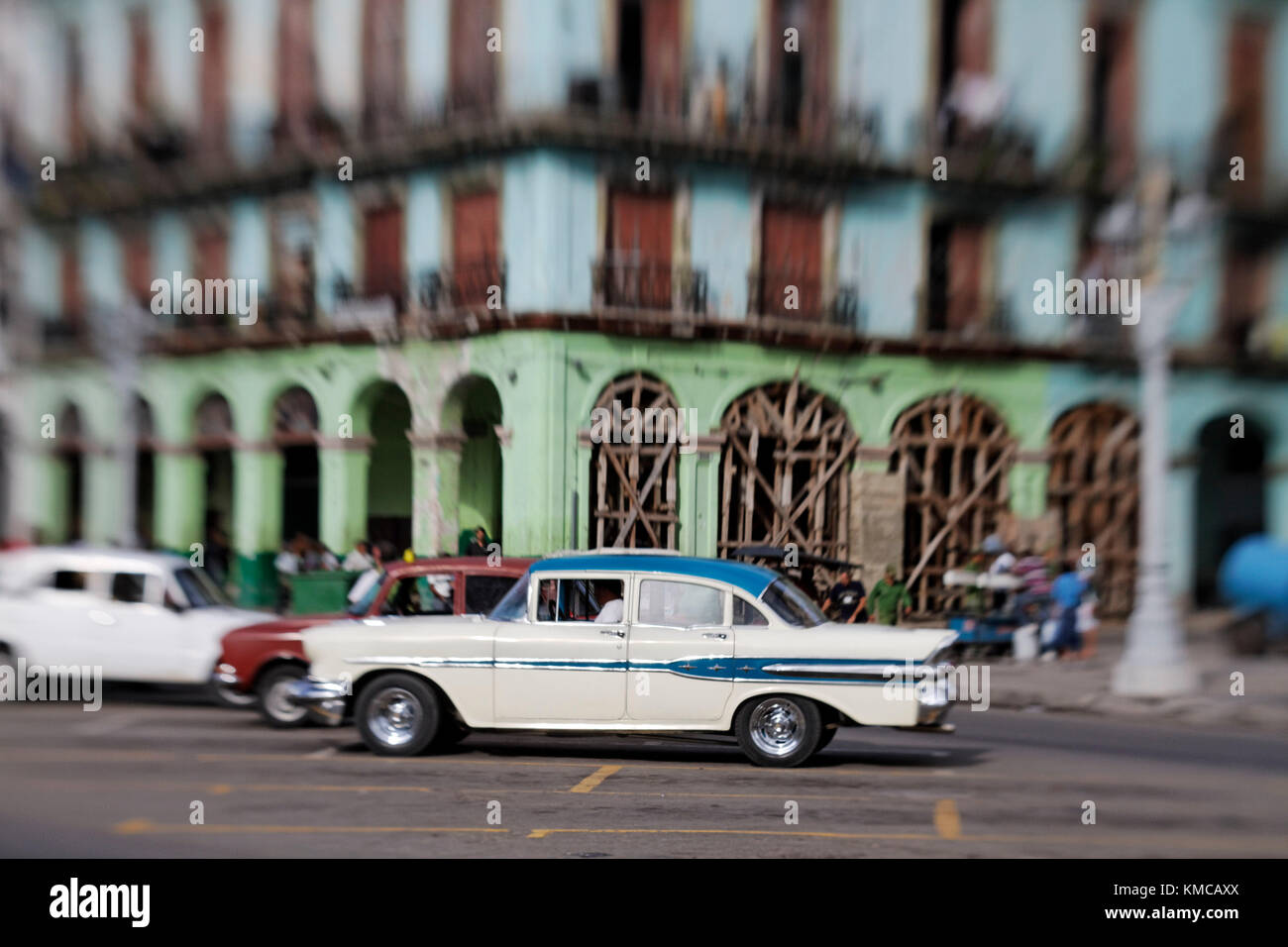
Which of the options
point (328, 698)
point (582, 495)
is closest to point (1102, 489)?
point (582, 495)

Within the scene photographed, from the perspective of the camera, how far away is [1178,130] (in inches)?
917

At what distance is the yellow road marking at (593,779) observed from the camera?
10.3 metres

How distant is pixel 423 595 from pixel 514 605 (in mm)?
1765

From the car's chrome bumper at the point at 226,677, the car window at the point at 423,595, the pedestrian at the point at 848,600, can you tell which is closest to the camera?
the car window at the point at 423,595

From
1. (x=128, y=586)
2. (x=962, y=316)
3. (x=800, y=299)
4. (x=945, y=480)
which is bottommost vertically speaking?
(x=128, y=586)

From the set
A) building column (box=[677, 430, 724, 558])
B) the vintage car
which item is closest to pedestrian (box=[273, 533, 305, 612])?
building column (box=[677, 430, 724, 558])

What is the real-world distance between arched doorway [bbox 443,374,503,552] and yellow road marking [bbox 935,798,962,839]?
13917 mm

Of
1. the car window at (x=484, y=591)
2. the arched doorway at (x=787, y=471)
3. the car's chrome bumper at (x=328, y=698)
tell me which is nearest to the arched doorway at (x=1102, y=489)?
the arched doorway at (x=787, y=471)

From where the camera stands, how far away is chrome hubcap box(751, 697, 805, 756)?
11172mm

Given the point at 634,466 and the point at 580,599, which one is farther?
the point at 634,466

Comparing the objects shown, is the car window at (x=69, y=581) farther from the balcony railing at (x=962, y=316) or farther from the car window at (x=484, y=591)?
the balcony railing at (x=962, y=316)

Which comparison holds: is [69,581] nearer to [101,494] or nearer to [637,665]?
[637,665]

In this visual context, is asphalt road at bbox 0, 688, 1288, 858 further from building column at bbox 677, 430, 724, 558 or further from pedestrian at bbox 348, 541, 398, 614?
building column at bbox 677, 430, 724, 558

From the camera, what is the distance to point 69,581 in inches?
583
